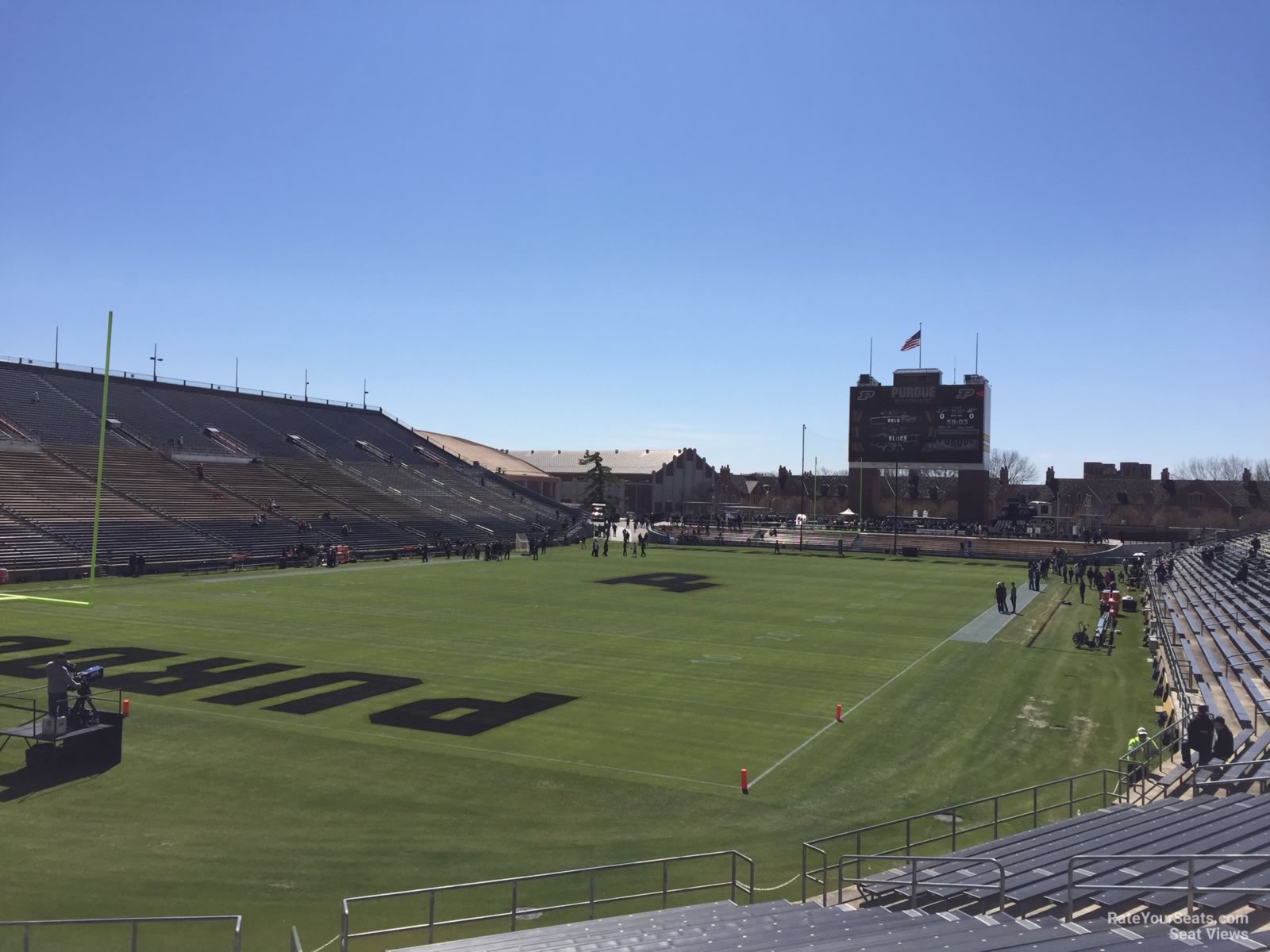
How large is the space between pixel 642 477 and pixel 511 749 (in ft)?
350

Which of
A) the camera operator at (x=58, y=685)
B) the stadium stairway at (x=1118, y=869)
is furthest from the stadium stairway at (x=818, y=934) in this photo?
the camera operator at (x=58, y=685)

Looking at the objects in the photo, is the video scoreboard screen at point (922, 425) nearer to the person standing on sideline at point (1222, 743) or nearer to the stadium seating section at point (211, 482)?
the stadium seating section at point (211, 482)

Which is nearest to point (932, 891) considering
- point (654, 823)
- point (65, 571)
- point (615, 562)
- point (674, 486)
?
point (654, 823)

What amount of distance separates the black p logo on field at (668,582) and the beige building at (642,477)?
65.2m

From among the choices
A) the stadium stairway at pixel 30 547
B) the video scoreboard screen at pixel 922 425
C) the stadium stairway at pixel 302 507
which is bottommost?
the stadium stairway at pixel 30 547

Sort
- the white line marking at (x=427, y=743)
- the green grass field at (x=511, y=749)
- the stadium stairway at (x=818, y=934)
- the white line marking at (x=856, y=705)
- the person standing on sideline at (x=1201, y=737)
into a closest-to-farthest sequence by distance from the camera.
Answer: the stadium stairway at (x=818, y=934) < the green grass field at (x=511, y=749) < the person standing on sideline at (x=1201, y=737) < the white line marking at (x=427, y=743) < the white line marking at (x=856, y=705)

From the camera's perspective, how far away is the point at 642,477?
4835 inches

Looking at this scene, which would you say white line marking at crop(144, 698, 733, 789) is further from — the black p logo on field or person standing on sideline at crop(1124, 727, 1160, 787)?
the black p logo on field

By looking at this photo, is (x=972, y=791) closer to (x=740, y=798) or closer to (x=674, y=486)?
(x=740, y=798)

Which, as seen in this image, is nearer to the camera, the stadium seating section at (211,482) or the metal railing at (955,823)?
the metal railing at (955,823)

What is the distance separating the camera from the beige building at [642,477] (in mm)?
122188

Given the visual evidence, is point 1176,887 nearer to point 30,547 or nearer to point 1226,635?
point 1226,635

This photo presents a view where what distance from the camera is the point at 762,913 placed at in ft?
30.0

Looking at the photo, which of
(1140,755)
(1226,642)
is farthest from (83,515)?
(1226,642)
